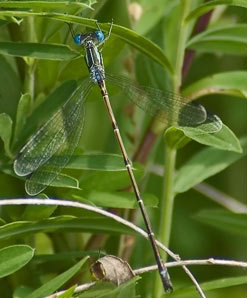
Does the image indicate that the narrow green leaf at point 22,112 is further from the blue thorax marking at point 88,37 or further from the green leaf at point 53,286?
the green leaf at point 53,286

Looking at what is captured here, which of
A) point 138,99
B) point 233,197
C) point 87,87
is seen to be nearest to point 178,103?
point 138,99

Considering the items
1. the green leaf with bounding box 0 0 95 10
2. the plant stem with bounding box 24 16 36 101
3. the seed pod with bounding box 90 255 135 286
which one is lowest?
the seed pod with bounding box 90 255 135 286

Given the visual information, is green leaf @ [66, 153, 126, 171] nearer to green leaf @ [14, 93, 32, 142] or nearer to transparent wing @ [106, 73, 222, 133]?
green leaf @ [14, 93, 32, 142]

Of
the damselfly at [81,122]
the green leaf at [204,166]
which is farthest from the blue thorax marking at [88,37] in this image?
the green leaf at [204,166]

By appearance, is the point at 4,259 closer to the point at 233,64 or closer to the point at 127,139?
the point at 127,139

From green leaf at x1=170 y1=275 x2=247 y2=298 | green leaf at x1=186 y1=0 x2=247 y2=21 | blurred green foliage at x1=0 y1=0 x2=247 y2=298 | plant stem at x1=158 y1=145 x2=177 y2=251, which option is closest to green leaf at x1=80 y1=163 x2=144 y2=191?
blurred green foliage at x1=0 y1=0 x2=247 y2=298
